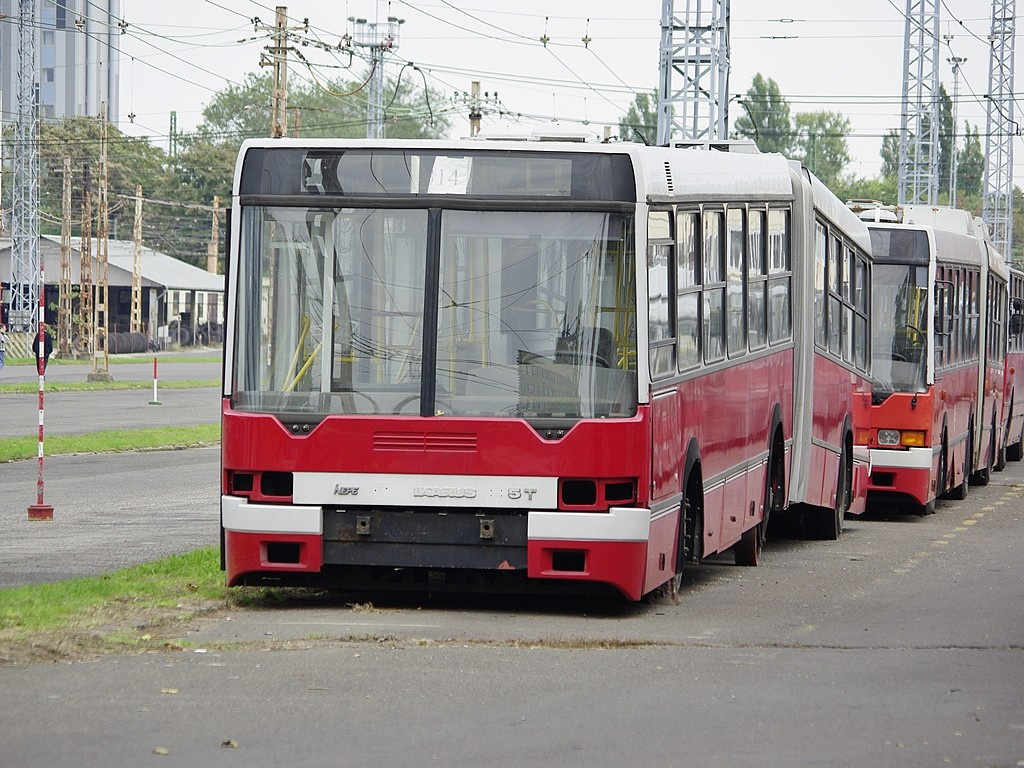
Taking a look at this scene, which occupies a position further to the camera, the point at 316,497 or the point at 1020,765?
Result: the point at 316,497

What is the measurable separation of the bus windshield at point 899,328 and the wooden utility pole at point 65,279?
5154cm

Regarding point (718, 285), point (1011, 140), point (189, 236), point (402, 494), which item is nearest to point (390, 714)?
point (402, 494)

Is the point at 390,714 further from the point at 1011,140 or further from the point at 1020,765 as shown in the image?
the point at 1011,140

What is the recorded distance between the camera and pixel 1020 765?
23.2 feet

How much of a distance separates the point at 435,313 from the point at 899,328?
1150 centimetres

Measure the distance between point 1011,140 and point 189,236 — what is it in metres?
66.6

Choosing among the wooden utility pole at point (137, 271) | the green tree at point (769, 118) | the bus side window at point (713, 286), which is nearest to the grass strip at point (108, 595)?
the bus side window at point (713, 286)

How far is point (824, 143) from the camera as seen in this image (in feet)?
499

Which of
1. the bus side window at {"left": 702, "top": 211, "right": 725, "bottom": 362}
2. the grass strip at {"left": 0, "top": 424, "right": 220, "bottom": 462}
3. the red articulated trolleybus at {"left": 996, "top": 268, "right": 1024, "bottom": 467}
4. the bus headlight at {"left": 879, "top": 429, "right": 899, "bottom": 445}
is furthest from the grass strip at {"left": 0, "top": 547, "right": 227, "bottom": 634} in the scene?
the red articulated trolleybus at {"left": 996, "top": 268, "right": 1024, "bottom": 467}

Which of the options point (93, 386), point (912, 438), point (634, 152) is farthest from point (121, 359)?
point (634, 152)

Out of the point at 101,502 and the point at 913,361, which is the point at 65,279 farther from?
the point at 913,361

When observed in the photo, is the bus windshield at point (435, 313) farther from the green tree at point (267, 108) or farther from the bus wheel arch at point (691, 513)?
the green tree at point (267, 108)

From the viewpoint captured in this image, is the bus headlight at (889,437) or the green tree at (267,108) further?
the green tree at (267,108)

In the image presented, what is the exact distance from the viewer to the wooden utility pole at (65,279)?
70.4 metres
